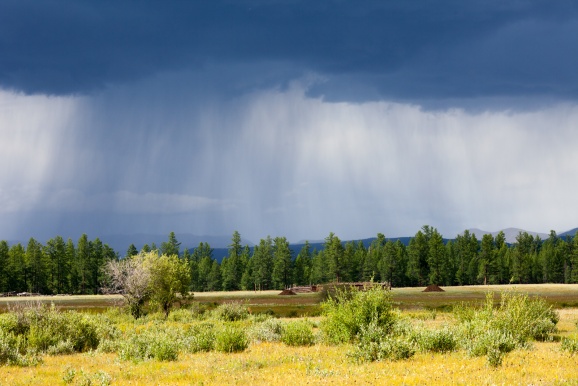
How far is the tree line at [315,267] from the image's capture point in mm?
137875

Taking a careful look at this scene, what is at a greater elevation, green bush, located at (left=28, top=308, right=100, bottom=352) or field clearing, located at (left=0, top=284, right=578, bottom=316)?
green bush, located at (left=28, top=308, right=100, bottom=352)

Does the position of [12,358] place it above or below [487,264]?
above

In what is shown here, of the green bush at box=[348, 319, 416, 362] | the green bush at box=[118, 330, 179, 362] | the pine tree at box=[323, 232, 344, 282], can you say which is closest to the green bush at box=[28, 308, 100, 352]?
the green bush at box=[118, 330, 179, 362]

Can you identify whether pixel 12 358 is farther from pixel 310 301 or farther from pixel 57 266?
pixel 57 266

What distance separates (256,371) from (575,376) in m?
9.80

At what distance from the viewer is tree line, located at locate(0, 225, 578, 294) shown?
137875 mm

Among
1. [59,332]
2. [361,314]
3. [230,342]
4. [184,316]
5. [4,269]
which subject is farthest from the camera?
[4,269]

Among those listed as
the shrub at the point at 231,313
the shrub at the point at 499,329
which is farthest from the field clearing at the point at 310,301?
the shrub at the point at 499,329

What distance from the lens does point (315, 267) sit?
14412 centimetres

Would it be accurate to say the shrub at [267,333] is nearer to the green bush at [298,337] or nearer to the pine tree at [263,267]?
the green bush at [298,337]

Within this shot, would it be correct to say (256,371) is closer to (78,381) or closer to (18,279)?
(78,381)

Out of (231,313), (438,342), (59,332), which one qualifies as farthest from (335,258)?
(438,342)

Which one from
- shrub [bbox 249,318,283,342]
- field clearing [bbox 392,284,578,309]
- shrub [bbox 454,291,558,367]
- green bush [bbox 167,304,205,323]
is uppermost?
shrub [bbox 454,291,558,367]

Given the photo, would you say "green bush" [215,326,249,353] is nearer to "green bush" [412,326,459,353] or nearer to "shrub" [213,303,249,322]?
"green bush" [412,326,459,353]
